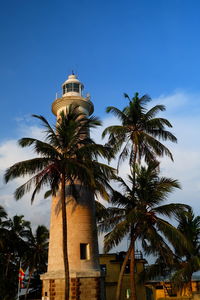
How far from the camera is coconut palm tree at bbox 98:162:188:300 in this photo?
21703 mm

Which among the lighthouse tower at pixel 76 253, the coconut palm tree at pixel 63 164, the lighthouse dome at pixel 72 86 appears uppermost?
the lighthouse dome at pixel 72 86

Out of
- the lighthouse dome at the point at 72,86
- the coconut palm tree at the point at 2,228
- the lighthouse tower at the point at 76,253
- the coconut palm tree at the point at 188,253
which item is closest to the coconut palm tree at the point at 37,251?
the coconut palm tree at the point at 2,228

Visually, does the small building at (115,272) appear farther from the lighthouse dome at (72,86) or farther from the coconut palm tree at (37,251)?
the lighthouse dome at (72,86)

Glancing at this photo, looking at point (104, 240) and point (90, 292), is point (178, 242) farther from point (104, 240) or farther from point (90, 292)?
point (90, 292)

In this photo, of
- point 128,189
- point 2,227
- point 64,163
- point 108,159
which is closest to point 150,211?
point 128,189

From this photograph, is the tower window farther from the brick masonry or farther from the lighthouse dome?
the lighthouse dome

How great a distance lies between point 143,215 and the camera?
2205 centimetres

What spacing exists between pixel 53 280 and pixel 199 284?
18.0m

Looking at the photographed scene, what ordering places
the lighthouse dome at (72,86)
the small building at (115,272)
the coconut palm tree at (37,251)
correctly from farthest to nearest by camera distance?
the coconut palm tree at (37,251), the small building at (115,272), the lighthouse dome at (72,86)

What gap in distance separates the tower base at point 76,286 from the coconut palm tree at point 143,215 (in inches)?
81.0

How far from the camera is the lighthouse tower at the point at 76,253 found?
2283 cm

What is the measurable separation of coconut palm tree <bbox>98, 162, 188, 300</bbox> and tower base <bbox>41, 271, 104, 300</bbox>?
2.06 metres

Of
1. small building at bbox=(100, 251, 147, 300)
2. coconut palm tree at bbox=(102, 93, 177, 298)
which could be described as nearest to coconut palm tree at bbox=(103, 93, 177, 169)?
coconut palm tree at bbox=(102, 93, 177, 298)

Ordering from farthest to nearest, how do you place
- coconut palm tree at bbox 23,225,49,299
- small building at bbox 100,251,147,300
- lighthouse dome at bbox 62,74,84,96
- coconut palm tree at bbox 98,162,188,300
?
coconut palm tree at bbox 23,225,49,299
small building at bbox 100,251,147,300
lighthouse dome at bbox 62,74,84,96
coconut palm tree at bbox 98,162,188,300
